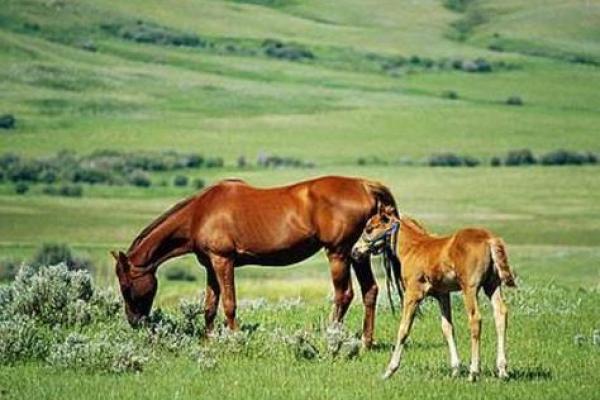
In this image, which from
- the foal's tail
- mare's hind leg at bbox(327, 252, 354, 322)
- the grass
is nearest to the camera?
the grass

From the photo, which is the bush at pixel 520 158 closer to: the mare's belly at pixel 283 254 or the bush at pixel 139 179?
the bush at pixel 139 179

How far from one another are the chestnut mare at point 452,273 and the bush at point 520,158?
12083cm

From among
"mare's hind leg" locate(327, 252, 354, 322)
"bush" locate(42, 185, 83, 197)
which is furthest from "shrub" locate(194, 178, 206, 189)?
"mare's hind leg" locate(327, 252, 354, 322)

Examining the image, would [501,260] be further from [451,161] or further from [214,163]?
[451,161]

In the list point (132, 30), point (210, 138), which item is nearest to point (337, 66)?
point (132, 30)

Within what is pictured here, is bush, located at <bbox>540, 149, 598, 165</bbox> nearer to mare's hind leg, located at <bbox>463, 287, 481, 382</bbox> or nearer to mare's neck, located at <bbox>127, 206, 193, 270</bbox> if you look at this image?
mare's neck, located at <bbox>127, 206, 193, 270</bbox>

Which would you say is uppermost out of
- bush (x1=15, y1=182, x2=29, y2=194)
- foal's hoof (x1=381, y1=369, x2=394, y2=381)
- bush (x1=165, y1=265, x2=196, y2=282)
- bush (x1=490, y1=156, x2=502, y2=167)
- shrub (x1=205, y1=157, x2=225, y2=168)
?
foal's hoof (x1=381, y1=369, x2=394, y2=381)

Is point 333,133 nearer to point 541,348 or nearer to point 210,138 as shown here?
point 210,138

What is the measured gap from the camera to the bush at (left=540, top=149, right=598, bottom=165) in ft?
432

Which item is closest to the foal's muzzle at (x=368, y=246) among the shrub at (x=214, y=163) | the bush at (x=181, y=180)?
the bush at (x=181, y=180)

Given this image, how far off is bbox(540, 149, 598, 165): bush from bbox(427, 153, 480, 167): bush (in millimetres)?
6201

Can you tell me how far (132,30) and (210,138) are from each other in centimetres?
4970

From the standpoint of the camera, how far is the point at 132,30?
190250mm

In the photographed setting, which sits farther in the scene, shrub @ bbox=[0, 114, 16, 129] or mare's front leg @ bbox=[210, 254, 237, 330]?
shrub @ bbox=[0, 114, 16, 129]
